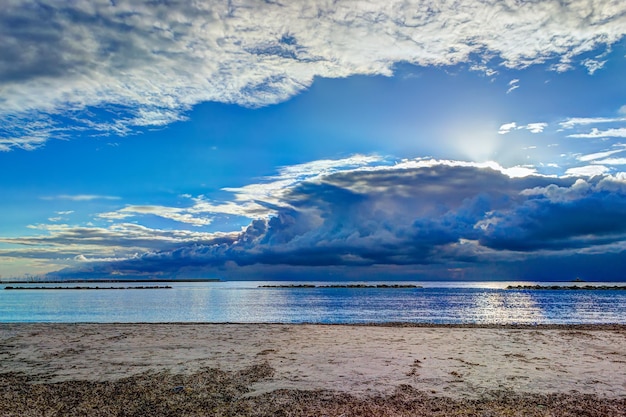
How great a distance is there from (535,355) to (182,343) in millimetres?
14513

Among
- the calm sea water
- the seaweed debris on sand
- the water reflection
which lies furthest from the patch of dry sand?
the water reflection

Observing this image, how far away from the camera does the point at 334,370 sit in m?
14.6

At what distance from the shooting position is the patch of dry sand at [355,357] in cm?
1290

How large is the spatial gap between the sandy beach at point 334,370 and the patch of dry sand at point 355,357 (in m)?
0.04

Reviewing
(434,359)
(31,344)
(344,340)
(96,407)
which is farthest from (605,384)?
(31,344)

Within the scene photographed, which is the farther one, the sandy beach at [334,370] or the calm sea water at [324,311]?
the calm sea water at [324,311]

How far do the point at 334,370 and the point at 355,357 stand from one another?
2.44 metres

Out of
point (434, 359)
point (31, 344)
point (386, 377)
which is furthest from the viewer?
point (31, 344)

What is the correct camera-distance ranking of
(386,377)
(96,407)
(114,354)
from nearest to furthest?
(96,407)
(386,377)
(114,354)

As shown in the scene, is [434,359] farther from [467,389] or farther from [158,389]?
[158,389]

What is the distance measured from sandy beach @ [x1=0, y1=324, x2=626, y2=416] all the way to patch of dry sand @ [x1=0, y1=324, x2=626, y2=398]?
41mm

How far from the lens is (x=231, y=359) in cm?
1683

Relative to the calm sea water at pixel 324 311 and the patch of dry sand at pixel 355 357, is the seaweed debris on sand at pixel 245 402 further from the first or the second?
the calm sea water at pixel 324 311

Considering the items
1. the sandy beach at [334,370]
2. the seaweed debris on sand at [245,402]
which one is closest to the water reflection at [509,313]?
the sandy beach at [334,370]
